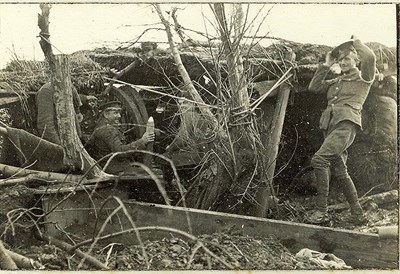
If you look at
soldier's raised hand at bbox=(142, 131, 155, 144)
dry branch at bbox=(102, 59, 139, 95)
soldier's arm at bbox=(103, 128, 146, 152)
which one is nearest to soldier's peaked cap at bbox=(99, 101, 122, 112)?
dry branch at bbox=(102, 59, 139, 95)

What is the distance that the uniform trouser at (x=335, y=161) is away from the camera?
15.6ft

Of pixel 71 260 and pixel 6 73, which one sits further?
pixel 6 73

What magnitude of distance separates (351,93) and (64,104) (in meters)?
2.41

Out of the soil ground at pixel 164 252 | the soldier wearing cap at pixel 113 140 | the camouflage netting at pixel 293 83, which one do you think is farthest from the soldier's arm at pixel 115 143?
the soil ground at pixel 164 252

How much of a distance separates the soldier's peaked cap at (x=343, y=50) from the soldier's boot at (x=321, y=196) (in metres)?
0.96

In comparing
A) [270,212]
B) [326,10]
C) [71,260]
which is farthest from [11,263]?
[326,10]

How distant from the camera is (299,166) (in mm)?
4805

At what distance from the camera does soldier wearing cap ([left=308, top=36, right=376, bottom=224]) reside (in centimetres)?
475

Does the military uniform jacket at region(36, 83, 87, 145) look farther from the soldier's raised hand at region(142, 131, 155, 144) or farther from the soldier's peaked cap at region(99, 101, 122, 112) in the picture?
the soldier's raised hand at region(142, 131, 155, 144)

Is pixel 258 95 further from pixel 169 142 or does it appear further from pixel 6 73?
pixel 6 73

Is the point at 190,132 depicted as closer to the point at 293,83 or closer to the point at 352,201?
the point at 293,83

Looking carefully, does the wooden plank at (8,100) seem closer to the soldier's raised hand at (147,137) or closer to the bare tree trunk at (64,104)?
the bare tree trunk at (64,104)

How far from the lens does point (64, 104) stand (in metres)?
4.80

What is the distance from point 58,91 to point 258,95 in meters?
1.69
